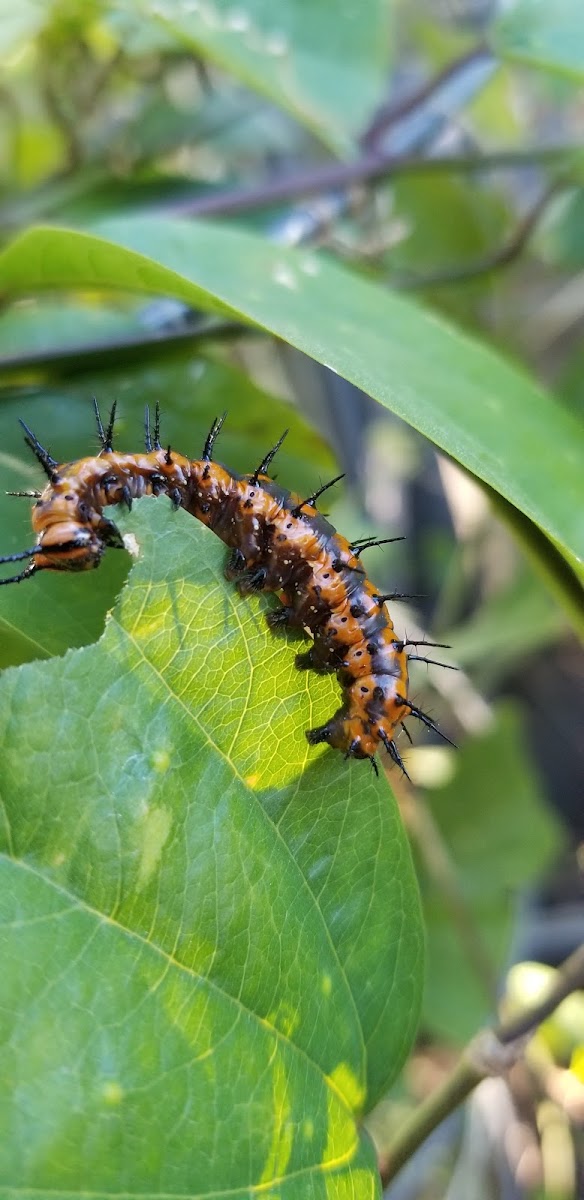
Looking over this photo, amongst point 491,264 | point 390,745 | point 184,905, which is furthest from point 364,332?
point 491,264

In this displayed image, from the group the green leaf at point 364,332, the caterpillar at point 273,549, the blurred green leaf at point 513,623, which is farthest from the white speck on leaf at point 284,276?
the blurred green leaf at point 513,623

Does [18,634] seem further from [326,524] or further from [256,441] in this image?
[256,441]

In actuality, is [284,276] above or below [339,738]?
above

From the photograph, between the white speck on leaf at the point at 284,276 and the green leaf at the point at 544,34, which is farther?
the green leaf at the point at 544,34

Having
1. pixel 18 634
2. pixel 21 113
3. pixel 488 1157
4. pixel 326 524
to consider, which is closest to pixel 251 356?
pixel 21 113

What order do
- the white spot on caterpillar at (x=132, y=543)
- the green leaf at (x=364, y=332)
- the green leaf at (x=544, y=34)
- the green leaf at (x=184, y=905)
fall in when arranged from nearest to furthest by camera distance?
the green leaf at (x=184, y=905) → the white spot on caterpillar at (x=132, y=543) → the green leaf at (x=364, y=332) → the green leaf at (x=544, y=34)

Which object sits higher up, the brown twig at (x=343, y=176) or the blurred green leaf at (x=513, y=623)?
the brown twig at (x=343, y=176)

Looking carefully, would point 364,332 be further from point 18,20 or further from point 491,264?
point 491,264

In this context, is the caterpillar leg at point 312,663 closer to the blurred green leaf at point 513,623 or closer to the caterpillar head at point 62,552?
the caterpillar head at point 62,552
